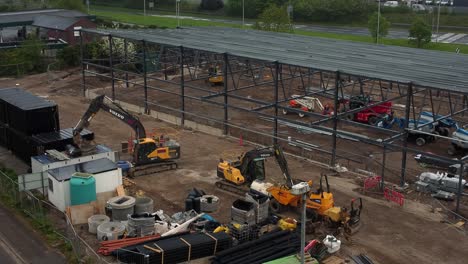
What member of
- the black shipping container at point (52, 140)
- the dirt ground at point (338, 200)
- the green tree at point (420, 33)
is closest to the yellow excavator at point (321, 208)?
the dirt ground at point (338, 200)

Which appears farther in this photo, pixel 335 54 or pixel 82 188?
pixel 335 54

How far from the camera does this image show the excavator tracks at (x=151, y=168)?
30.2 m

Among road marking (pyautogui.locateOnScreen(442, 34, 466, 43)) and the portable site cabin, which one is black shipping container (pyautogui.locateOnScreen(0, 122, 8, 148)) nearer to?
the portable site cabin

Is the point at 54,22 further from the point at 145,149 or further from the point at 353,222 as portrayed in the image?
the point at 353,222

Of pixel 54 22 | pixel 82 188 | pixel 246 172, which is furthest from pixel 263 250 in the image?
pixel 54 22

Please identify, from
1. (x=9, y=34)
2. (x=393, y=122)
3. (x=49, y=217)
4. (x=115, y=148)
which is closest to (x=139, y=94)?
(x=115, y=148)

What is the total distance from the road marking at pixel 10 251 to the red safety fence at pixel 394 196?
15.7 metres

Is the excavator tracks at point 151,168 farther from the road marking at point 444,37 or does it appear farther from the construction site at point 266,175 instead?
the road marking at point 444,37

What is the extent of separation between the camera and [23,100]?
32812 millimetres

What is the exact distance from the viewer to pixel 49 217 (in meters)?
25.3

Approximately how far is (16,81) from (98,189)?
106 ft

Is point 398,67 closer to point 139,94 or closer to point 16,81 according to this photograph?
point 139,94

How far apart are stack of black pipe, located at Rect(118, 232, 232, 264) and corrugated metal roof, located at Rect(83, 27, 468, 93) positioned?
12694 millimetres

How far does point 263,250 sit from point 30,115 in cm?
1544
